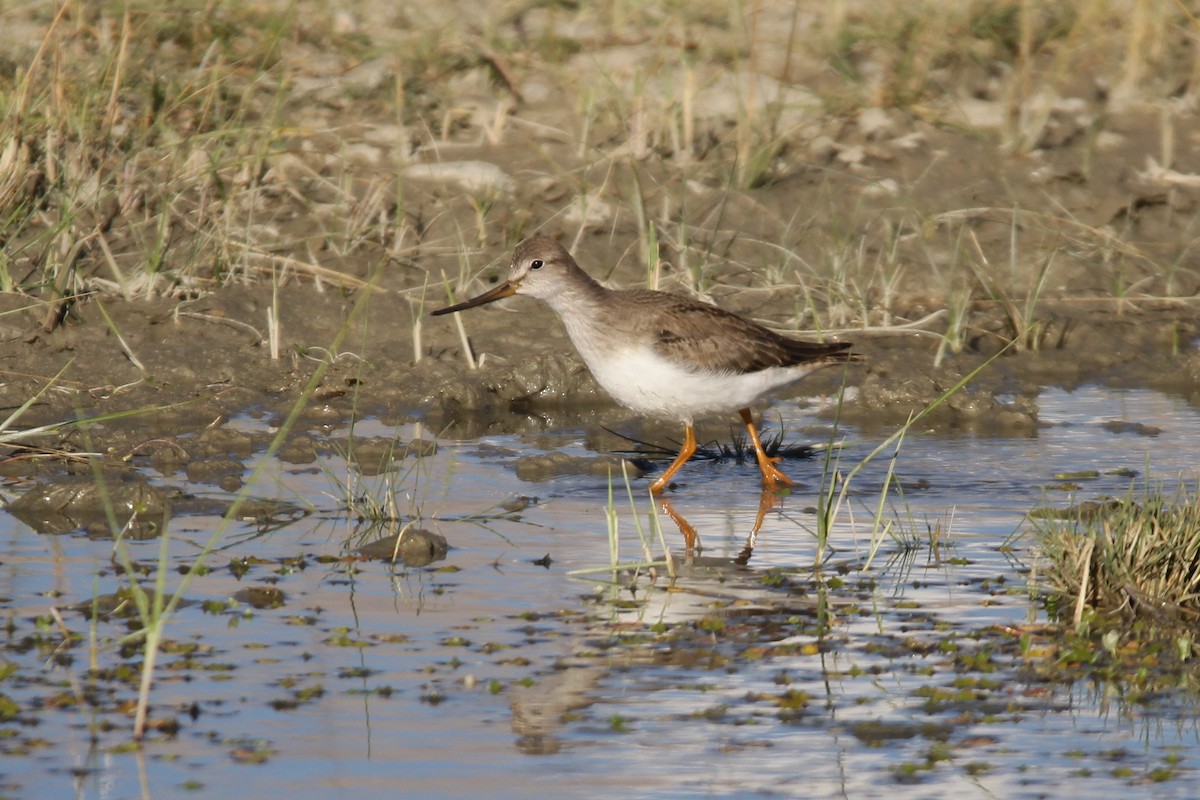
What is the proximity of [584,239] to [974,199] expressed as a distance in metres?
2.88

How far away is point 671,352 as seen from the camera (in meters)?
8.52

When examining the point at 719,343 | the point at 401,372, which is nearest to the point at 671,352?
the point at 719,343

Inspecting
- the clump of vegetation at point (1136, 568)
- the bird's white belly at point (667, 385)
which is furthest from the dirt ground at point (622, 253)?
the clump of vegetation at point (1136, 568)

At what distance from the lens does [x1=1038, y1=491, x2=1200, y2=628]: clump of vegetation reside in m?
6.02

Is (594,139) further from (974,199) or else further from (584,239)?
(974,199)

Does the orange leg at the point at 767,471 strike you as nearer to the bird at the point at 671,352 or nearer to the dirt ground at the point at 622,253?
the bird at the point at 671,352

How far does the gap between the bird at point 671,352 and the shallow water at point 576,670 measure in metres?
0.67

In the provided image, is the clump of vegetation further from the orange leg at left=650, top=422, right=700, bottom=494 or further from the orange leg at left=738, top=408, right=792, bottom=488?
the orange leg at left=650, top=422, right=700, bottom=494

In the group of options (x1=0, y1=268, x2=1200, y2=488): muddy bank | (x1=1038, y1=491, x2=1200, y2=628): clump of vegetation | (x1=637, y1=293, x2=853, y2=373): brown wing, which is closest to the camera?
(x1=1038, y1=491, x2=1200, y2=628): clump of vegetation

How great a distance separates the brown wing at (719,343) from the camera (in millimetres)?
8570

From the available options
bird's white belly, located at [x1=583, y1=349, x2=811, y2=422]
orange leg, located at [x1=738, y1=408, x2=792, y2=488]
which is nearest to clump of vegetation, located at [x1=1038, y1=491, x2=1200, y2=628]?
orange leg, located at [x1=738, y1=408, x2=792, y2=488]

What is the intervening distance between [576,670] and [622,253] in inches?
247

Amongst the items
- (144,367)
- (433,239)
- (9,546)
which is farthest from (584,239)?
(9,546)

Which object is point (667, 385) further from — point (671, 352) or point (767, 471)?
point (767, 471)
